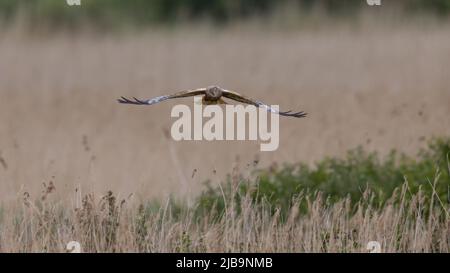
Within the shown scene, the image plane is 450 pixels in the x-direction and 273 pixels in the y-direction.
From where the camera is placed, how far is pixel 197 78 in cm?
1641

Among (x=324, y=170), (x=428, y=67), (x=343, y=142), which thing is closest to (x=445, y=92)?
(x=428, y=67)

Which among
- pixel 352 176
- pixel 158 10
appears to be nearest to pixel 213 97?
pixel 352 176

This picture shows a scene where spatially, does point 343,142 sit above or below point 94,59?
below

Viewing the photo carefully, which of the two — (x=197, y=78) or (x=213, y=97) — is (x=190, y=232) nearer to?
(x=213, y=97)

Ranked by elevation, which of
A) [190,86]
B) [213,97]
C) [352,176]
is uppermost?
[190,86]

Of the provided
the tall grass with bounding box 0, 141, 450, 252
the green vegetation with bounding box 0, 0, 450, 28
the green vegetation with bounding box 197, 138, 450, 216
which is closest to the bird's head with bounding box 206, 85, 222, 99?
the tall grass with bounding box 0, 141, 450, 252

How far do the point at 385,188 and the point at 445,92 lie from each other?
13.1ft

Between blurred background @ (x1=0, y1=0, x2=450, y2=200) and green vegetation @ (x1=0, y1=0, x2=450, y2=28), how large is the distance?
0.03 m

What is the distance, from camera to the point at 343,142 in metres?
12.7

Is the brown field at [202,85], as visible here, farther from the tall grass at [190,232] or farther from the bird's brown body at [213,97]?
the bird's brown body at [213,97]

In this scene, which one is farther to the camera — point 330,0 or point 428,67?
point 330,0

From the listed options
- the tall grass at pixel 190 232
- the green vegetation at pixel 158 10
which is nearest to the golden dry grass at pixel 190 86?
the green vegetation at pixel 158 10

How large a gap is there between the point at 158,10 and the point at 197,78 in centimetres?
450
